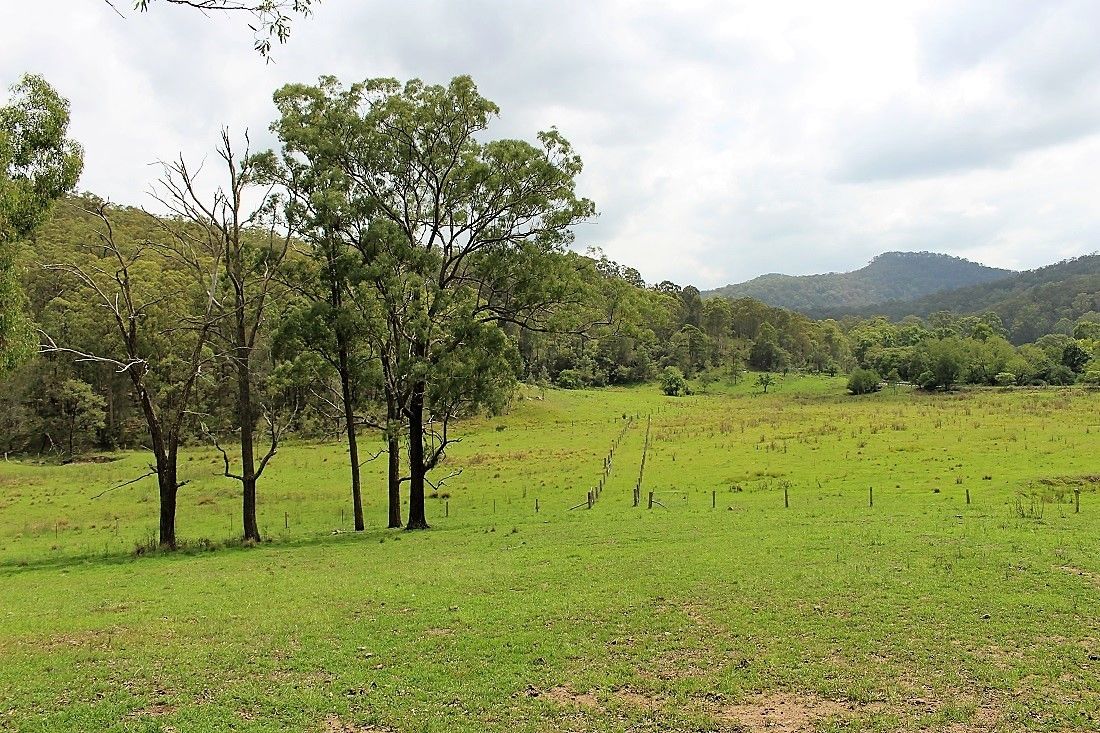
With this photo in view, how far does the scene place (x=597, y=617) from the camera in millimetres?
11914

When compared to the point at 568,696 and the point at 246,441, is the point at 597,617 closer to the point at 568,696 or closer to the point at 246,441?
the point at 568,696

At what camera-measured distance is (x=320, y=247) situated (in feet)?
76.8

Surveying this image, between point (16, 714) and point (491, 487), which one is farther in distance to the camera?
point (491, 487)

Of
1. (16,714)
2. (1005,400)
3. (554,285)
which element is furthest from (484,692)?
(1005,400)

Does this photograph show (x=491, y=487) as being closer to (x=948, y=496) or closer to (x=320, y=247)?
(x=320, y=247)

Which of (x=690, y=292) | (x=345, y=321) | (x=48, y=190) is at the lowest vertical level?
(x=345, y=321)

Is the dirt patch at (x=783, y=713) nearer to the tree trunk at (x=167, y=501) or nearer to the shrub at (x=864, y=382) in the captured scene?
the tree trunk at (x=167, y=501)

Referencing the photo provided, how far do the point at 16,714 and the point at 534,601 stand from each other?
779 cm

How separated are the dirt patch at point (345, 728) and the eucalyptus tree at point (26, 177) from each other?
11325mm

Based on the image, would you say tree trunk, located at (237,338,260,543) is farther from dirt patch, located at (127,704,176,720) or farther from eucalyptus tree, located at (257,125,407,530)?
dirt patch, located at (127,704,176,720)

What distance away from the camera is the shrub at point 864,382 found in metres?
102

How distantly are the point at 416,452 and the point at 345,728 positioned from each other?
1575 centimetres

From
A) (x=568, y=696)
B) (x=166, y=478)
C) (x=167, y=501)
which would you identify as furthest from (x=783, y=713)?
(x=166, y=478)

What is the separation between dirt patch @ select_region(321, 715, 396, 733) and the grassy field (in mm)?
39
